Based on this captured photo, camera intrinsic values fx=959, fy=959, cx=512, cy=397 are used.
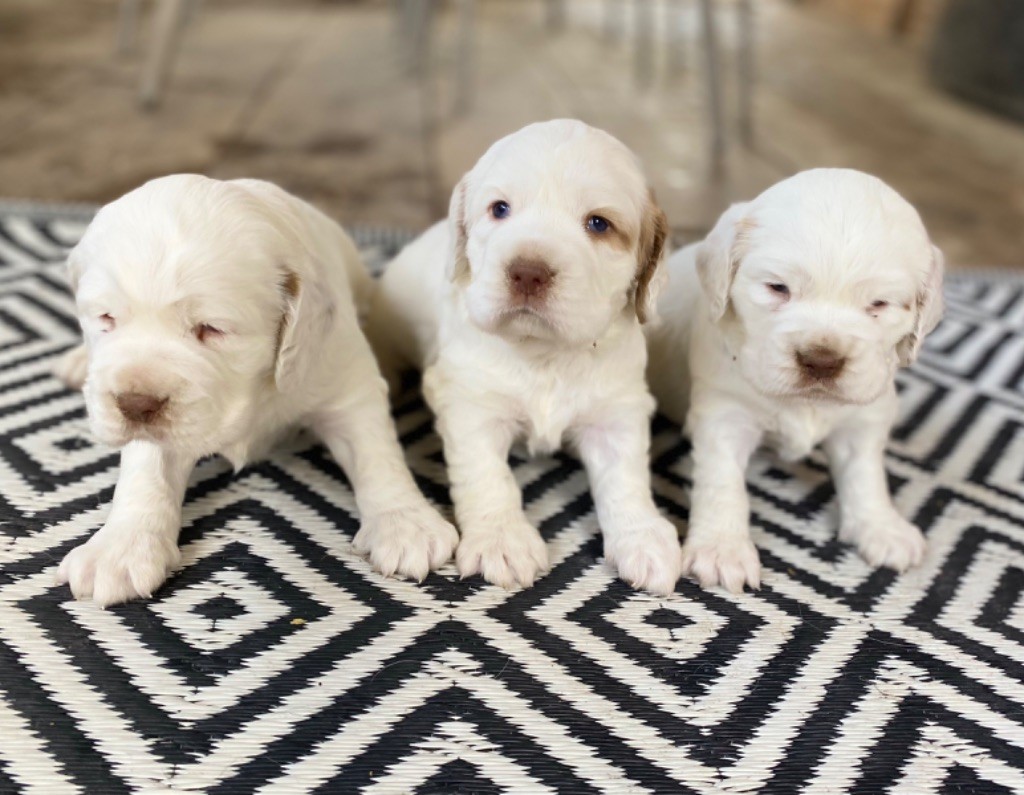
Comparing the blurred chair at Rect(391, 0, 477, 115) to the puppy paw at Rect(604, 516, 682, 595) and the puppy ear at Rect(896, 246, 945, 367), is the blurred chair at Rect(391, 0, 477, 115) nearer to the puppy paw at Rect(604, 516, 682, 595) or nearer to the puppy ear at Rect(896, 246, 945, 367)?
the puppy ear at Rect(896, 246, 945, 367)

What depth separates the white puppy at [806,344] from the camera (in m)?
1.62

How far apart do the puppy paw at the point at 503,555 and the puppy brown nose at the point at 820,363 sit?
0.56 m

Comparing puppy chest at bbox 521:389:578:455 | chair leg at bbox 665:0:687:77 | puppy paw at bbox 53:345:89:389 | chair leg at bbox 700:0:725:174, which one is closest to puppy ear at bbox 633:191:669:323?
puppy chest at bbox 521:389:578:455

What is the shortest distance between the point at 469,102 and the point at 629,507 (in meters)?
4.08

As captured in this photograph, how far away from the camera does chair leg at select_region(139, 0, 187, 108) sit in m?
4.68

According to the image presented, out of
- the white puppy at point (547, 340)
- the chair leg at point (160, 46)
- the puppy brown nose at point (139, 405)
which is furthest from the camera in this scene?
the chair leg at point (160, 46)

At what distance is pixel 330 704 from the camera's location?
1.39 m

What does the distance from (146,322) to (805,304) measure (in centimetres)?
108

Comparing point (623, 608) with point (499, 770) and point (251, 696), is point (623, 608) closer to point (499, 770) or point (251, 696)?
point (499, 770)

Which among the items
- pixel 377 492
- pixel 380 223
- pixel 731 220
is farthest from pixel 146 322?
pixel 380 223

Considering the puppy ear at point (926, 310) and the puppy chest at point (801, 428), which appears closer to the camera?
the puppy ear at point (926, 310)

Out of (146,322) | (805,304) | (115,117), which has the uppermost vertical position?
(805,304)

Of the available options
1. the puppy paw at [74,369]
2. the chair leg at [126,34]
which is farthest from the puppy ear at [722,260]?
the chair leg at [126,34]

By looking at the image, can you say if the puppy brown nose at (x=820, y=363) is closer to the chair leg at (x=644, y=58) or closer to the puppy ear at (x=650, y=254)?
the puppy ear at (x=650, y=254)
